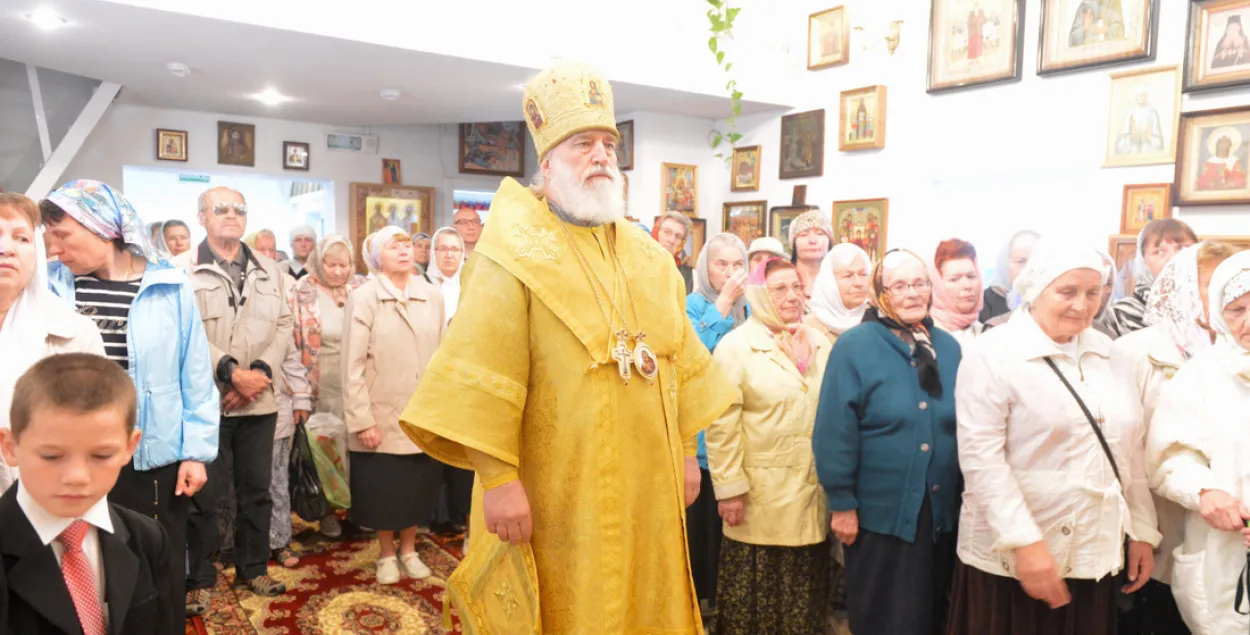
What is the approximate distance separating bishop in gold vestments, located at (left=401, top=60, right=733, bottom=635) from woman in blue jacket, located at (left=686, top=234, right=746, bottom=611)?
135 centimetres

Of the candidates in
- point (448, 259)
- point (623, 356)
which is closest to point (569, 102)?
point (623, 356)

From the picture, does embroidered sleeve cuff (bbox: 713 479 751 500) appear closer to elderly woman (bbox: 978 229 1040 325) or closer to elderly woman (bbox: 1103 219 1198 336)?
elderly woman (bbox: 1103 219 1198 336)

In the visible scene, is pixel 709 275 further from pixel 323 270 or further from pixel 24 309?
pixel 24 309

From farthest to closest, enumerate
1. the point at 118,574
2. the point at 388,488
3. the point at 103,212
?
the point at 388,488, the point at 103,212, the point at 118,574

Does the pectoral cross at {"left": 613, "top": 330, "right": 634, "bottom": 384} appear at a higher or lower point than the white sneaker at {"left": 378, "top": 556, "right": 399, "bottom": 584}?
higher

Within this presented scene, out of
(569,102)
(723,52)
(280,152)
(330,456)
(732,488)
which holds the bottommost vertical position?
(330,456)

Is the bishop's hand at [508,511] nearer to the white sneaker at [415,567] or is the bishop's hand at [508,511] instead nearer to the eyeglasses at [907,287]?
the eyeglasses at [907,287]

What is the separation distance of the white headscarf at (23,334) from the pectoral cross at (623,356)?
4.45ft

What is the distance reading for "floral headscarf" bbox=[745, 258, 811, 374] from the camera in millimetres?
3156

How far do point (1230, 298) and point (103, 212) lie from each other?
330 centimetres

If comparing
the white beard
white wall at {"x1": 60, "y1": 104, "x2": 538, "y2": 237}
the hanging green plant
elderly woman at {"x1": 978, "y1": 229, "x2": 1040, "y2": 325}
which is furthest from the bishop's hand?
white wall at {"x1": 60, "y1": 104, "x2": 538, "y2": 237}

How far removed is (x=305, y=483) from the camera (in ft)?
14.8

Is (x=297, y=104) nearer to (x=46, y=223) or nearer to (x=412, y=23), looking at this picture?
(x=412, y=23)

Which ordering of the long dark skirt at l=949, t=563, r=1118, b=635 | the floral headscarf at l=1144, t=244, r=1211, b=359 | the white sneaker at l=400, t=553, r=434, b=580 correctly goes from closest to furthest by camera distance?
the long dark skirt at l=949, t=563, r=1118, b=635 → the floral headscarf at l=1144, t=244, r=1211, b=359 → the white sneaker at l=400, t=553, r=434, b=580
